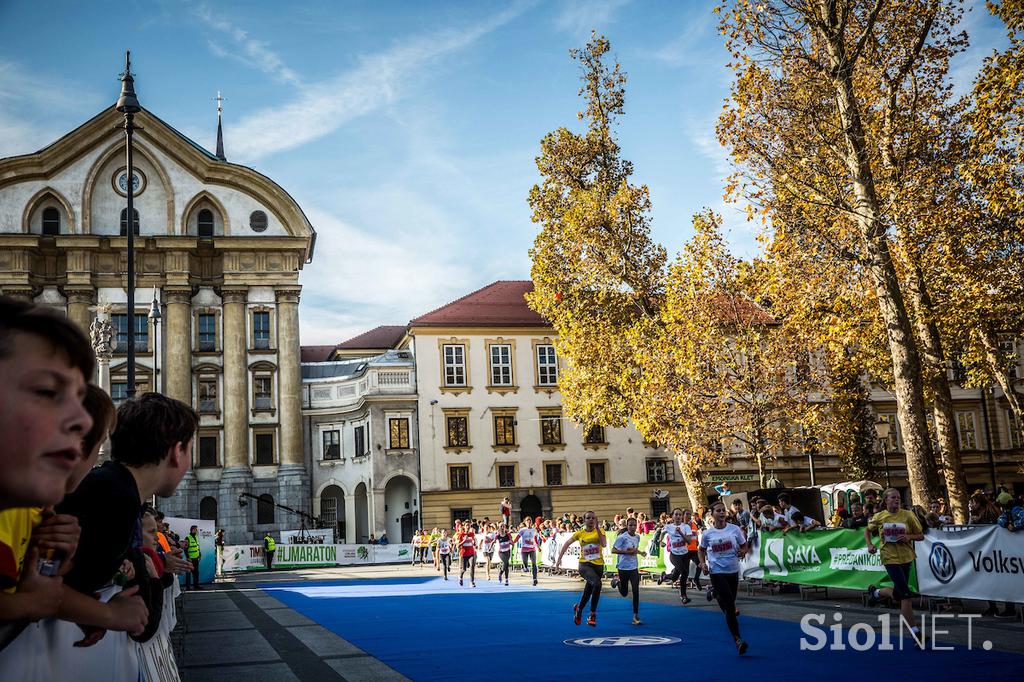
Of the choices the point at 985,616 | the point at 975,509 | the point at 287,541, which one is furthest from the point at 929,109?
the point at 287,541

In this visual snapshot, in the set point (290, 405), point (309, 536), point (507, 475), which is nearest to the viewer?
point (309, 536)

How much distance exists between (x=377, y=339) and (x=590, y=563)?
60802 millimetres

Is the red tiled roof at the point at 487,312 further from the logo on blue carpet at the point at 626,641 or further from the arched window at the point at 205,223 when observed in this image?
the logo on blue carpet at the point at 626,641

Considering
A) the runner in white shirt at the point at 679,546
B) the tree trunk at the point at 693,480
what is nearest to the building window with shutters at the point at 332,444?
the tree trunk at the point at 693,480

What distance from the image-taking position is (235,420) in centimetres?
5881

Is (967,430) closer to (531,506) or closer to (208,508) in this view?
(531,506)

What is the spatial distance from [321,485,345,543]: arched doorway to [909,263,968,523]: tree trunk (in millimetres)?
41329

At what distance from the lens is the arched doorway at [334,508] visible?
5968 centimetres

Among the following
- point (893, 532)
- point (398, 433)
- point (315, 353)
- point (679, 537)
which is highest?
point (315, 353)

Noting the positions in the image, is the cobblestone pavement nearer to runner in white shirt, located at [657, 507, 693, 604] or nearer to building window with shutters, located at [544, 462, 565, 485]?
runner in white shirt, located at [657, 507, 693, 604]

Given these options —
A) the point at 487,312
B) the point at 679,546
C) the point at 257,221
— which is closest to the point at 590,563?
the point at 679,546

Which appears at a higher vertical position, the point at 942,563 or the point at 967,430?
the point at 967,430

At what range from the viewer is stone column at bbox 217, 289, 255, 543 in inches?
2254

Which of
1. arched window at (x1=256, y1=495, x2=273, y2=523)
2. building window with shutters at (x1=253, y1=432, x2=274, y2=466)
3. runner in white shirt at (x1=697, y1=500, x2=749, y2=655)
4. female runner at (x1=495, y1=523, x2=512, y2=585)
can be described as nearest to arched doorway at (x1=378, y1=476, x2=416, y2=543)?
arched window at (x1=256, y1=495, x2=273, y2=523)
